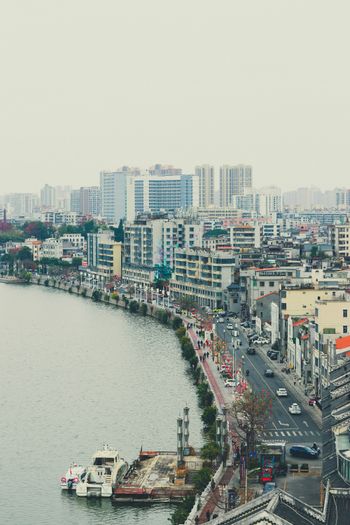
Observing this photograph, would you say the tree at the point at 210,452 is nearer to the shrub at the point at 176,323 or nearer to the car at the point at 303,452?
the car at the point at 303,452

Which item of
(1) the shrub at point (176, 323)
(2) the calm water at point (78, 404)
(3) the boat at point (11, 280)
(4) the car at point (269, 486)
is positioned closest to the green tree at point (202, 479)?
(2) the calm water at point (78, 404)

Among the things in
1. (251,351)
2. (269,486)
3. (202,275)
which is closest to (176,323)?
(202,275)

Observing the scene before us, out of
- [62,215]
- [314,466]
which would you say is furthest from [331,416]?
[62,215]

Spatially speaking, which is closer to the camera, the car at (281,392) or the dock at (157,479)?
the dock at (157,479)

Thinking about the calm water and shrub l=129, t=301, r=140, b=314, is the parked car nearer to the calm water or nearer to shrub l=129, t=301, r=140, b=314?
the calm water

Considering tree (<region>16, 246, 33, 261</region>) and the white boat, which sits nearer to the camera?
the white boat

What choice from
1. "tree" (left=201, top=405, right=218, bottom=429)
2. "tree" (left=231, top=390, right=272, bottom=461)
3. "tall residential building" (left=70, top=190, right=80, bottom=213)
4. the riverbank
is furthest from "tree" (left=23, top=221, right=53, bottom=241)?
"tree" (left=231, top=390, right=272, bottom=461)

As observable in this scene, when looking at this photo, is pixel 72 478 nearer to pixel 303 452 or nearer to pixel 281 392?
pixel 303 452
